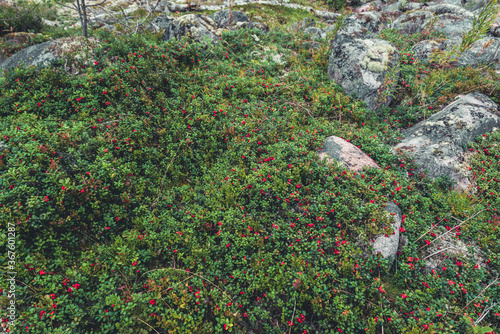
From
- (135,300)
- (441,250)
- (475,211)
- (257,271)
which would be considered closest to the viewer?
(135,300)

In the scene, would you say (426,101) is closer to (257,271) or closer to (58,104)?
(257,271)

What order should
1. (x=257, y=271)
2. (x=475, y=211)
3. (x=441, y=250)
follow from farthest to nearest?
(x=475, y=211) < (x=441, y=250) < (x=257, y=271)

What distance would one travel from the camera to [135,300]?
374 centimetres

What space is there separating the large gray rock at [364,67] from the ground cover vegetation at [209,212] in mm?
1058

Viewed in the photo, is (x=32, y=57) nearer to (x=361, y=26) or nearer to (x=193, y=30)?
(x=193, y=30)

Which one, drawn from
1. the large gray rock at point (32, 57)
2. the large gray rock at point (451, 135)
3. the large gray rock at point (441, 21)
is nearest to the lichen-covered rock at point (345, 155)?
the large gray rock at point (451, 135)

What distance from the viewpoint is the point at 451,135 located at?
277 inches

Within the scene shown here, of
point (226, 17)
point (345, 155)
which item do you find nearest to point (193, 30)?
point (226, 17)

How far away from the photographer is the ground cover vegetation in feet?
12.8

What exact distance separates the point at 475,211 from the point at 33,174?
10442mm

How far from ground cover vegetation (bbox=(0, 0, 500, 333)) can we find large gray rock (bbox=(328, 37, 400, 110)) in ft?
3.47

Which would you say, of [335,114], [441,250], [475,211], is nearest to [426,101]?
[335,114]

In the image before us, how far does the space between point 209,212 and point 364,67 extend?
8.60 m

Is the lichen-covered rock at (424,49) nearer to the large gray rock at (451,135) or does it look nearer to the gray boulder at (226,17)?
the large gray rock at (451,135)
